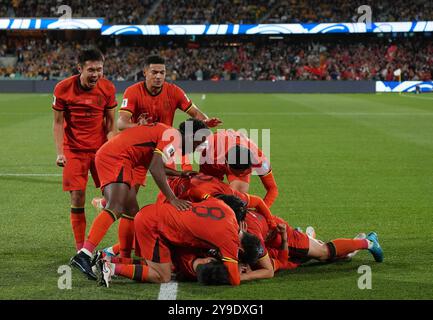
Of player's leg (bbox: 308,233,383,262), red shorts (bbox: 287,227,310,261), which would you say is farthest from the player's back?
player's leg (bbox: 308,233,383,262)

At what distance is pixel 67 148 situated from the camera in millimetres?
7746

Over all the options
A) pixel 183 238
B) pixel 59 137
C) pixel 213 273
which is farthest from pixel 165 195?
pixel 59 137

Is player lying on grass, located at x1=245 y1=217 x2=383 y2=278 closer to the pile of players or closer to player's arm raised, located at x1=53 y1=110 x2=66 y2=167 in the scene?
the pile of players

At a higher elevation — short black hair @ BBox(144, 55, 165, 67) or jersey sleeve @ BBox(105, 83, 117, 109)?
short black hair @ BBox(144, 55, 165, 67)

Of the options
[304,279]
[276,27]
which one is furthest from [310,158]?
[276,27]

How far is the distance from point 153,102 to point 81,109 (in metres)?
0.87

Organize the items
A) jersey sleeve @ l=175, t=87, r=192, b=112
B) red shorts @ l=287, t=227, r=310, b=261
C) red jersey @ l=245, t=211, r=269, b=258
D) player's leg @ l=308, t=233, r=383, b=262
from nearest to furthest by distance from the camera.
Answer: red jersey @ l=245, t=211, r=269, b=258 → red shorts @ l=287, t=227, r=310, b=261 → player's leg @ l=308, t=233, r=383, b=262 → jersey sleeve @ l=175, t=87, r=192, b=112

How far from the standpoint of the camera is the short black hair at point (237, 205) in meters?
6.52

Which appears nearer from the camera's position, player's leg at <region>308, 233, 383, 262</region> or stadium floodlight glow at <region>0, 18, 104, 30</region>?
player's leg at <region>308, 233, 383, 262</region>

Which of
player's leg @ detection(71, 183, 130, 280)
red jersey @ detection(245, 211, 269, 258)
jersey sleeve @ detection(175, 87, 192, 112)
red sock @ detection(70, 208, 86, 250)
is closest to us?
player's leg @ detection(71, 183, 130, 280)

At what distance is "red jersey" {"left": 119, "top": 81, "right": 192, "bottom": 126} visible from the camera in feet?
26.9

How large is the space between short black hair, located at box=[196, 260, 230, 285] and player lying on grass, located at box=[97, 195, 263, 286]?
0.04 m

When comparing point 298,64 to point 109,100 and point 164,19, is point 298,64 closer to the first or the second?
point 164,19

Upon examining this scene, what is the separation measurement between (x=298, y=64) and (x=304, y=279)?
49604 millimetres
